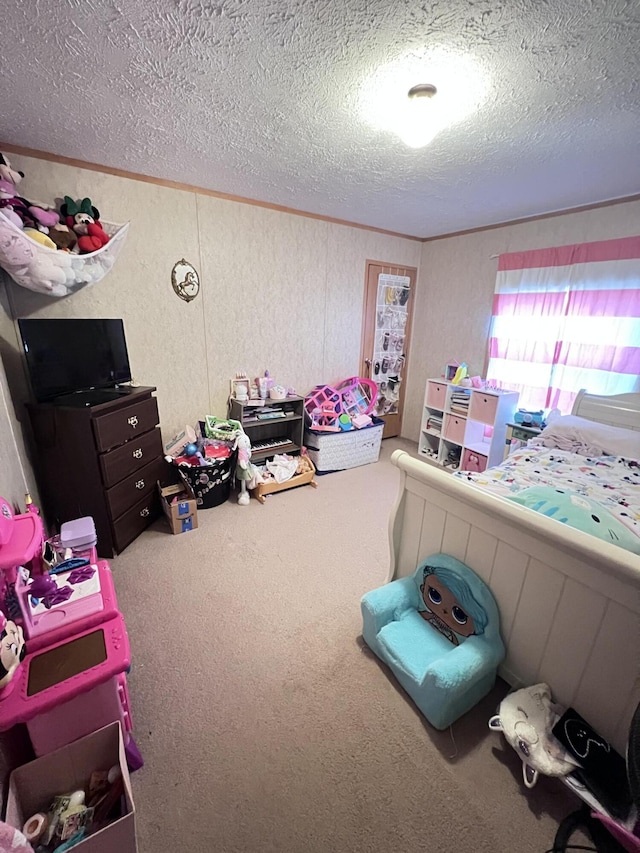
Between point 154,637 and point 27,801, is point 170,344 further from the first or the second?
point 27,801

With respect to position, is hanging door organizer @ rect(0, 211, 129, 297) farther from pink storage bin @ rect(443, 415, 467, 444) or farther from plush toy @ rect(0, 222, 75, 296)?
pink storage bin @ rect(443, 415, 467, 444)

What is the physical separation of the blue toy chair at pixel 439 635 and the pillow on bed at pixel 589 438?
1720mm

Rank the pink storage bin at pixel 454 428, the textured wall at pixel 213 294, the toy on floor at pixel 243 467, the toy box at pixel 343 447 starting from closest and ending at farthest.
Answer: the textured wall at pixel 213 294, the toy on floor at pixel 243 467, the toy box at pixel 343 447, the pink storage bin at pixel 454 428

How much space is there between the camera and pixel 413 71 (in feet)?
4.41

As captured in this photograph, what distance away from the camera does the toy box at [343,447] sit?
3.46 meters

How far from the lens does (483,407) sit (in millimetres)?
3352

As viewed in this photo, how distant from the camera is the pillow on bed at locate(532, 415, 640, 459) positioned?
238 cm

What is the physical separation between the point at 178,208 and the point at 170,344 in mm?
1022

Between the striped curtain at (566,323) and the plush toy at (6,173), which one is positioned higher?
the plush toy at (6,173)

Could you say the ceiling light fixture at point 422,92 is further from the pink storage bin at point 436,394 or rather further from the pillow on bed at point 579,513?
the pink storage bin at point 436,394

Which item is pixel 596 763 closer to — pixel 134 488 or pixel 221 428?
pixel 134 488

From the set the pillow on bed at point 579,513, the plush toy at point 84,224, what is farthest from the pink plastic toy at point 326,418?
the plush toy at point 84,224

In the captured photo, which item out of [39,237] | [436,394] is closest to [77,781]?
[39,237]

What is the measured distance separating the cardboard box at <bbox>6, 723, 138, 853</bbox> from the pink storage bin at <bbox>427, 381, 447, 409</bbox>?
359 cm
